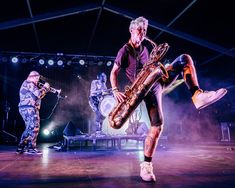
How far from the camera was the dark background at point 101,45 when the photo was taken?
8055mm

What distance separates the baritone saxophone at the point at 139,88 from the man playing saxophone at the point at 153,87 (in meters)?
0.09

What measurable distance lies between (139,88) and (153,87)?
8.3 inches

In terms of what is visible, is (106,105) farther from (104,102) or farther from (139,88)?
(139,88)

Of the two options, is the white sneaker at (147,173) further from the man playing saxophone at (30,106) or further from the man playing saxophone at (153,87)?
the man playing saxophone at (30,106)

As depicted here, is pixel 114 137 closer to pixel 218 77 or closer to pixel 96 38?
pixel 96 38

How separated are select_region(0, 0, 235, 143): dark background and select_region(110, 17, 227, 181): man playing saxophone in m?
5.32

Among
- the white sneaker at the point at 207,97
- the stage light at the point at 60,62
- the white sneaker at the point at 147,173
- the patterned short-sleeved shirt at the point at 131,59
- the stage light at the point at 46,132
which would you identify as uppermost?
the stage light at the point at 60,62

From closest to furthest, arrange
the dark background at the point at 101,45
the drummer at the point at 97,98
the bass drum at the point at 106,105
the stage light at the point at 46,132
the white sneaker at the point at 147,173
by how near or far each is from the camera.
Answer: the white sneaker at the point at 147,173
the dark background at the point at 101,45
the drummer at the point at 97,98
the bass drum at the point at 106,105
the stage light at the point at 46,132

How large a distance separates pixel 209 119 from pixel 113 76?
34.3 ft

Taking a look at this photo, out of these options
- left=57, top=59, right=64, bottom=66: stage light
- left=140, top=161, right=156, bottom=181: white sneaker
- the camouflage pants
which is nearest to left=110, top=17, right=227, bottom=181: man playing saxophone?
left=140, top=161, right=156, bottom=181: white sneaker

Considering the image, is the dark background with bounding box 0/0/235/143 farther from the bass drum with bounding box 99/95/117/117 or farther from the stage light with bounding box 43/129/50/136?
the bass drum with bounding box 99/95/117/117

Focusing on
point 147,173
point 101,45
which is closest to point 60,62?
point 101,45

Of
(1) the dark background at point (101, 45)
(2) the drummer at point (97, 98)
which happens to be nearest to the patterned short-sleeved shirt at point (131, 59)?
(1) the dark background at point (101, 45)

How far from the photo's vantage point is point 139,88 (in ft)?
8.66
